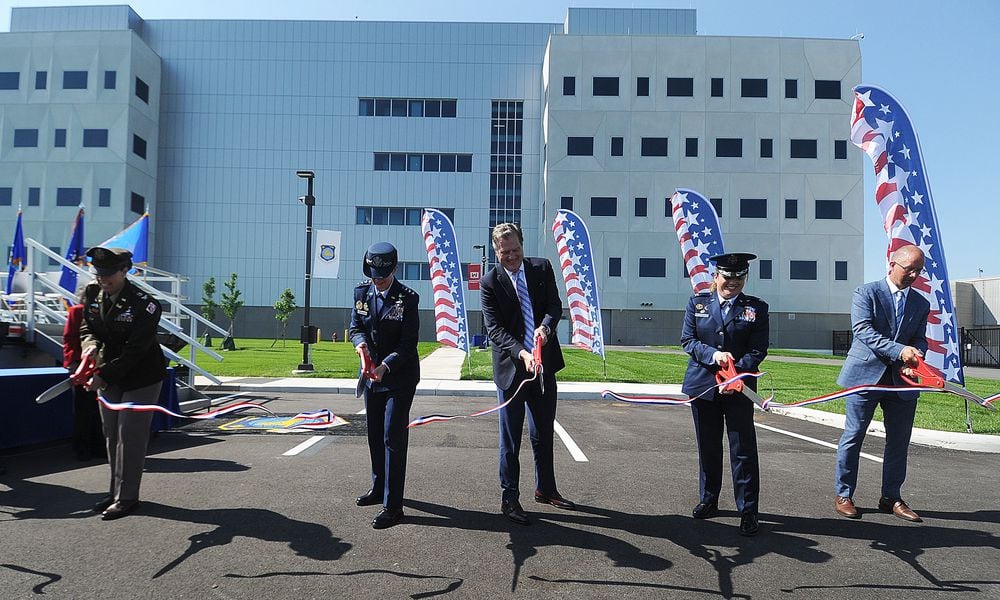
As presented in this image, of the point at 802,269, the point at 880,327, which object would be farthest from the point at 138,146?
the point at 880,327

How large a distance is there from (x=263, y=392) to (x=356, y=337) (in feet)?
30.1

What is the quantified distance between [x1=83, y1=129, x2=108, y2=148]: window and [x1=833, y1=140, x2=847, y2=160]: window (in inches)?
1938

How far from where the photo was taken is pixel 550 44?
136ft

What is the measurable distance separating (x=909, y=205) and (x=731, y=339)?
6299 mm

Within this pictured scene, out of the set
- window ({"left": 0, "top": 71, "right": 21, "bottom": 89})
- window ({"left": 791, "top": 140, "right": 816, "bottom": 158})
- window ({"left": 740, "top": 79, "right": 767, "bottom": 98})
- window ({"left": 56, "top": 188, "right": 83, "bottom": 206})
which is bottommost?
window ({"left": 56, "top": 188, "right": 83, "bottom": 206})

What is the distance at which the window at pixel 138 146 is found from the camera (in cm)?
4119

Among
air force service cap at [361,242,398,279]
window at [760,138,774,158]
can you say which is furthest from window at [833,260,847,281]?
air force service cap at [361,242,398,279]

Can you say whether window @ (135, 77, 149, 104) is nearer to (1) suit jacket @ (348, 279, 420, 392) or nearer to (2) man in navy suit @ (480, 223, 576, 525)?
(1) suit jacket @ (348, 279, 420, 392)

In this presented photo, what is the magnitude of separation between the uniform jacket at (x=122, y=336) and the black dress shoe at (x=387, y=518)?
2.06m

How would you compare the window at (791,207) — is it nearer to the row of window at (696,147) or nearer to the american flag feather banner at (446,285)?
the row of window at (696,147)

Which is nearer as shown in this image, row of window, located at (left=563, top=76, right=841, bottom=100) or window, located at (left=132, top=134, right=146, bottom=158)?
row of window, located at (left=563, top=76, right=841, bottom=100)

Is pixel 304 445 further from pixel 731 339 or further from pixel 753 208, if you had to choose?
pixel 753 208

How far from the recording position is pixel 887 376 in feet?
14.9

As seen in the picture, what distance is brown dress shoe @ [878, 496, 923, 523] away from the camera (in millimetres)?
4480
